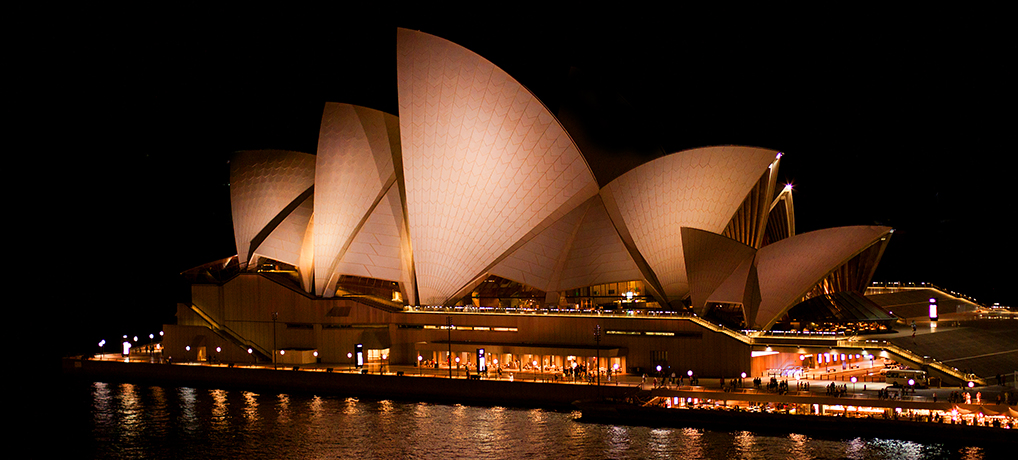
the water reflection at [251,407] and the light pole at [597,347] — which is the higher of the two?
the light pole at [597,347]

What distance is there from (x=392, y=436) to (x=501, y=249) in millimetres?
16222

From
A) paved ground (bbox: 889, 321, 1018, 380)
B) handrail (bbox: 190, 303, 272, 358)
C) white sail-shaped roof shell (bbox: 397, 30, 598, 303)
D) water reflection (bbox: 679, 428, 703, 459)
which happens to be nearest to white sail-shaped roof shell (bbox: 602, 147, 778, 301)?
white sail-shaped roof shell (bbox: 397, 30, 598, 303)

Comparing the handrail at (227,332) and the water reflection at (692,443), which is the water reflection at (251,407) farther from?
the water reflection at (692,443)

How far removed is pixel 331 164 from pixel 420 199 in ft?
21.6

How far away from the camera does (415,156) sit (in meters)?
46.5

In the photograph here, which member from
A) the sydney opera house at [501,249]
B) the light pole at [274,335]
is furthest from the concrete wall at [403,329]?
the light pole at [274,335]

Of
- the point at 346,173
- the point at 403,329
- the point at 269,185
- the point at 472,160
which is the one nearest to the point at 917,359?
the point at 472,160

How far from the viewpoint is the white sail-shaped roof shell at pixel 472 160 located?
43.6 metres

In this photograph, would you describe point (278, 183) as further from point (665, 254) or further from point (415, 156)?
point (665, 254)

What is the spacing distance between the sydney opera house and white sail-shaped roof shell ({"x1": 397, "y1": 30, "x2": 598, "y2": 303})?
84 millimetres

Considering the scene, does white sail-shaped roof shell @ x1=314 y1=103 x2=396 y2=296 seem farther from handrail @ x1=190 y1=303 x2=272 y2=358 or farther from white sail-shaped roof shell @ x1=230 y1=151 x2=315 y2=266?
handrail @ x1=190 y1=303 x2=272 y2=358

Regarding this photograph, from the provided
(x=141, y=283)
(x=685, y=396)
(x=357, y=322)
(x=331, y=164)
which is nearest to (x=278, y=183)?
(x=331, y=164)

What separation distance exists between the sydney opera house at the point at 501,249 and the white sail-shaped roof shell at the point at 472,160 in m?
0.08

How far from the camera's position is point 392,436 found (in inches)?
1248
